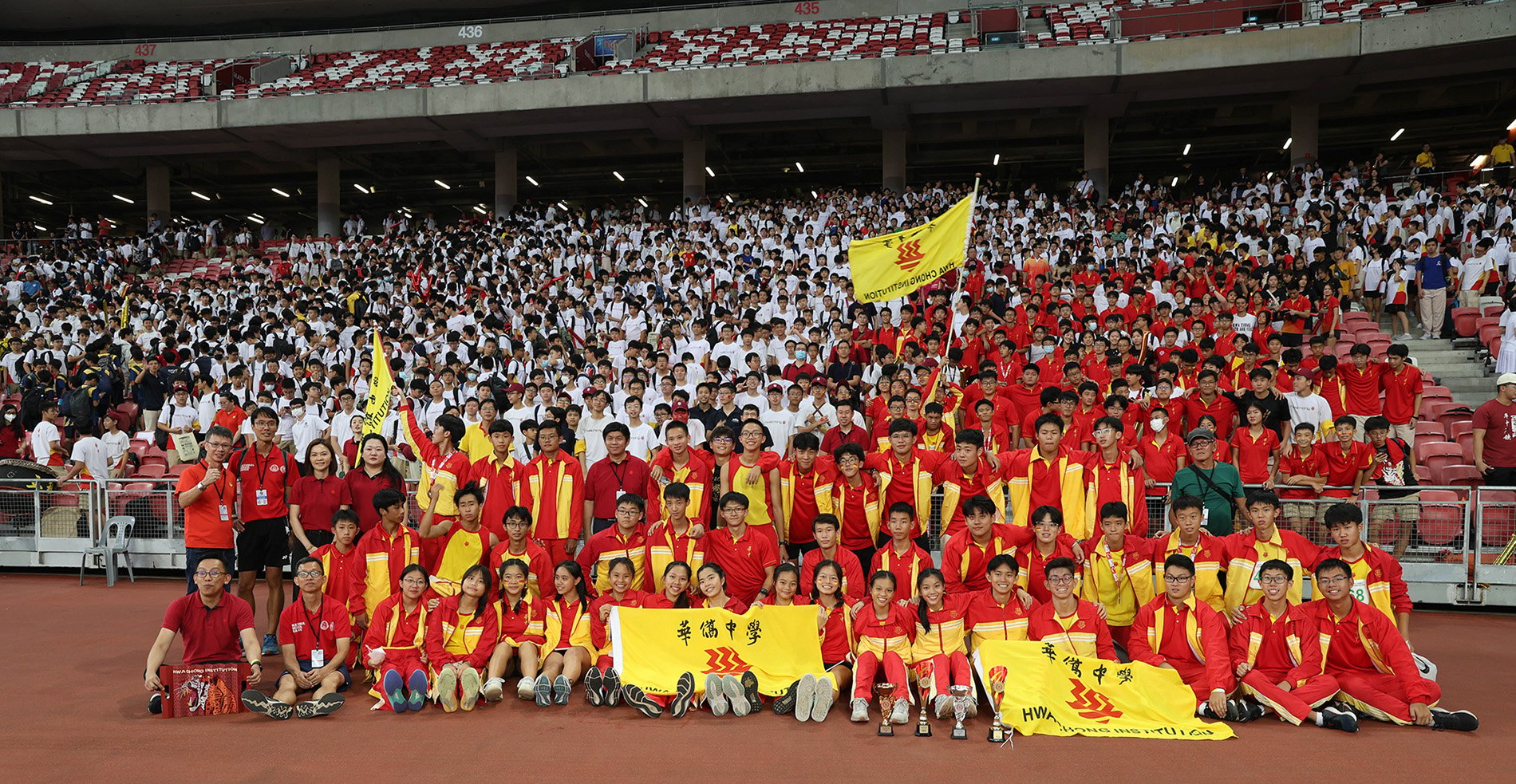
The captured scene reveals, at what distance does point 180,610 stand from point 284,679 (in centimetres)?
77

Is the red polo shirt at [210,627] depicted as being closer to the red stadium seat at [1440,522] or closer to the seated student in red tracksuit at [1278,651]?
the seated student in red tracksuit at [1278,651]

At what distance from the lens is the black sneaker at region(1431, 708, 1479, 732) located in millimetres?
5570

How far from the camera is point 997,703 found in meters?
5.77

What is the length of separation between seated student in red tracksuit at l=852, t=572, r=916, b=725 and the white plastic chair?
8021 millimetres

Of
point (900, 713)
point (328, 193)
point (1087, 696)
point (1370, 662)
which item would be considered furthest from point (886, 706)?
point (328, 193)

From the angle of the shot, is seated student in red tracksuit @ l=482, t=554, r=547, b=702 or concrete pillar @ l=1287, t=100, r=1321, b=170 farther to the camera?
concrete pillar @ l=1287, t=100, r=1321, b=170

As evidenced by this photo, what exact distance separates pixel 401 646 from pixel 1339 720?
5581 millimetres

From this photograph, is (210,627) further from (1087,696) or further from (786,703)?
(1087,696)

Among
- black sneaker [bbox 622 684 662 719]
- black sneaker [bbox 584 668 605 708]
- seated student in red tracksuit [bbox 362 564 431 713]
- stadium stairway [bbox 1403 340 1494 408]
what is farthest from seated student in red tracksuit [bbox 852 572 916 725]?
stadium stairway [bbox 1403 340 1494 408]

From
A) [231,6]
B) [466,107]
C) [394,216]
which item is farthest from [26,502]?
[231,6]

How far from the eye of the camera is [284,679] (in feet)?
20.3

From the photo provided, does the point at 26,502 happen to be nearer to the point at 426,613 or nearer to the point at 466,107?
the point at 426,613

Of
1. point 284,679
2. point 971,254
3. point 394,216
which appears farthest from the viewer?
point 394,216

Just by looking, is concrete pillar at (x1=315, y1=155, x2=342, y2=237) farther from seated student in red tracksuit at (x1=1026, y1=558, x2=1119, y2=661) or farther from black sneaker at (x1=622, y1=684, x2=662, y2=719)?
seated student in red tracksuit at (x1=1026, y1=558, x2=1119, y2=661)
